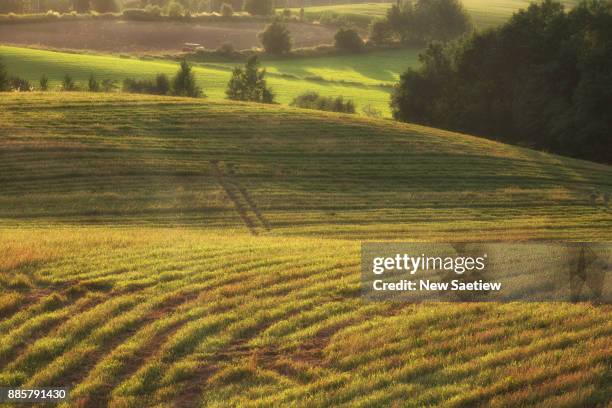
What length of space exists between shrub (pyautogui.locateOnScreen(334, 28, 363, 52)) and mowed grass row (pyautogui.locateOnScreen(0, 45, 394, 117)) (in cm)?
1092

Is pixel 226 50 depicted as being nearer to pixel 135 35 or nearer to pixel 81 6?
pixel 135 35

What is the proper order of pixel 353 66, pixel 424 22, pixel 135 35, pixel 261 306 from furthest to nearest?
pixel 424 22 → pixel 135 35 → pixel 353 66 → pixel 261 306

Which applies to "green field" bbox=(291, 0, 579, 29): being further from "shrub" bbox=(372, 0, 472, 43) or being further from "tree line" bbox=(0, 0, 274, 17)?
"tree line" bbox=(0, 0, 274, 17)

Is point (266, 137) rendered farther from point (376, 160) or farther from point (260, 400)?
point (260, 400)

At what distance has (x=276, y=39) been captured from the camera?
99.4 meters

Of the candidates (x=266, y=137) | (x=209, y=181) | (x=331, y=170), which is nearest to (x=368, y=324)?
(x=209, y=181)

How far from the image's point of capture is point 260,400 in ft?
31.8

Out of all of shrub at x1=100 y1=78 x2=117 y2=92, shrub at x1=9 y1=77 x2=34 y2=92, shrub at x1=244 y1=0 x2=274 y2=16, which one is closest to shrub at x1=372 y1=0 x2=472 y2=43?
shrub at x1=244 y1=0 x2=274 y2=16

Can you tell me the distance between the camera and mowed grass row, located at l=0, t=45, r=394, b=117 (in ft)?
252

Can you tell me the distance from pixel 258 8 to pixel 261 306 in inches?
4676

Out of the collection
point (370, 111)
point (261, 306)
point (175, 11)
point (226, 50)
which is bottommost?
point (370, 111)

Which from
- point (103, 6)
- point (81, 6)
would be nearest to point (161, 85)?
point (103, 6)

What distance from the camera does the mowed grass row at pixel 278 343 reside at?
9773 mm

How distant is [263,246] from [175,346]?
25.7ft
